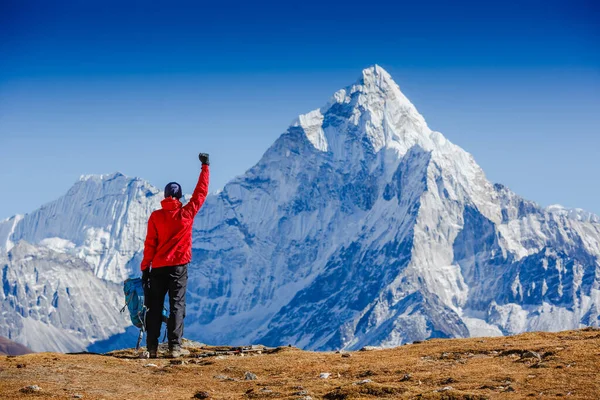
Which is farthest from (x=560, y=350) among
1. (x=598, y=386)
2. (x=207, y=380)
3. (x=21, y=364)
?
(x=21, y=364)

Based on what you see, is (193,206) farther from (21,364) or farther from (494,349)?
(494,349)

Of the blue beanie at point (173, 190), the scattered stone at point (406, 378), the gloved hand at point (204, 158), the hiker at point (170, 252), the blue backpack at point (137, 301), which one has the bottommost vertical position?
the scattered stone at point (406, 378)

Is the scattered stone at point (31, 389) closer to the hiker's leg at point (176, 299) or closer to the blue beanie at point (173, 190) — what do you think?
the hiker's leg at point (176, 299)

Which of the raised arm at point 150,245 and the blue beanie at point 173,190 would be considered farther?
the blue beanie at point 173,190

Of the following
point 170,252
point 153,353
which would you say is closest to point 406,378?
point 170,252

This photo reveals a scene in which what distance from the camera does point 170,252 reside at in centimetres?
2806

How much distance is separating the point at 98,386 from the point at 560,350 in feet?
47.6

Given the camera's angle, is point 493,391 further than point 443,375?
No

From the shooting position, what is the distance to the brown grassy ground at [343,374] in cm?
2295

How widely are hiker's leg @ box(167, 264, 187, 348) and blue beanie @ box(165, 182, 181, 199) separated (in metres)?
2.38

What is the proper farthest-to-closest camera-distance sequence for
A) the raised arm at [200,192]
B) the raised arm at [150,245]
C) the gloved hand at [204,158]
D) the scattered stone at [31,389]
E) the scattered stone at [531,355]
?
the gloved hand at [204,158] < the raised arm at [200,192] < the raised arm at [150,245] < the scattered stone at [531,355] < the scattered stone at [31,389]

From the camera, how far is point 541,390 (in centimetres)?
2208

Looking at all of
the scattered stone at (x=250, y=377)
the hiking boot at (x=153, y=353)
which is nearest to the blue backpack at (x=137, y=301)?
the hiking boot at (x=153, y=353)

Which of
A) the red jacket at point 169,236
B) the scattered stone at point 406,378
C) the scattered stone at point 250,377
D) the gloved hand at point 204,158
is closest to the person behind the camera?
the scattered stone at point 406,378
